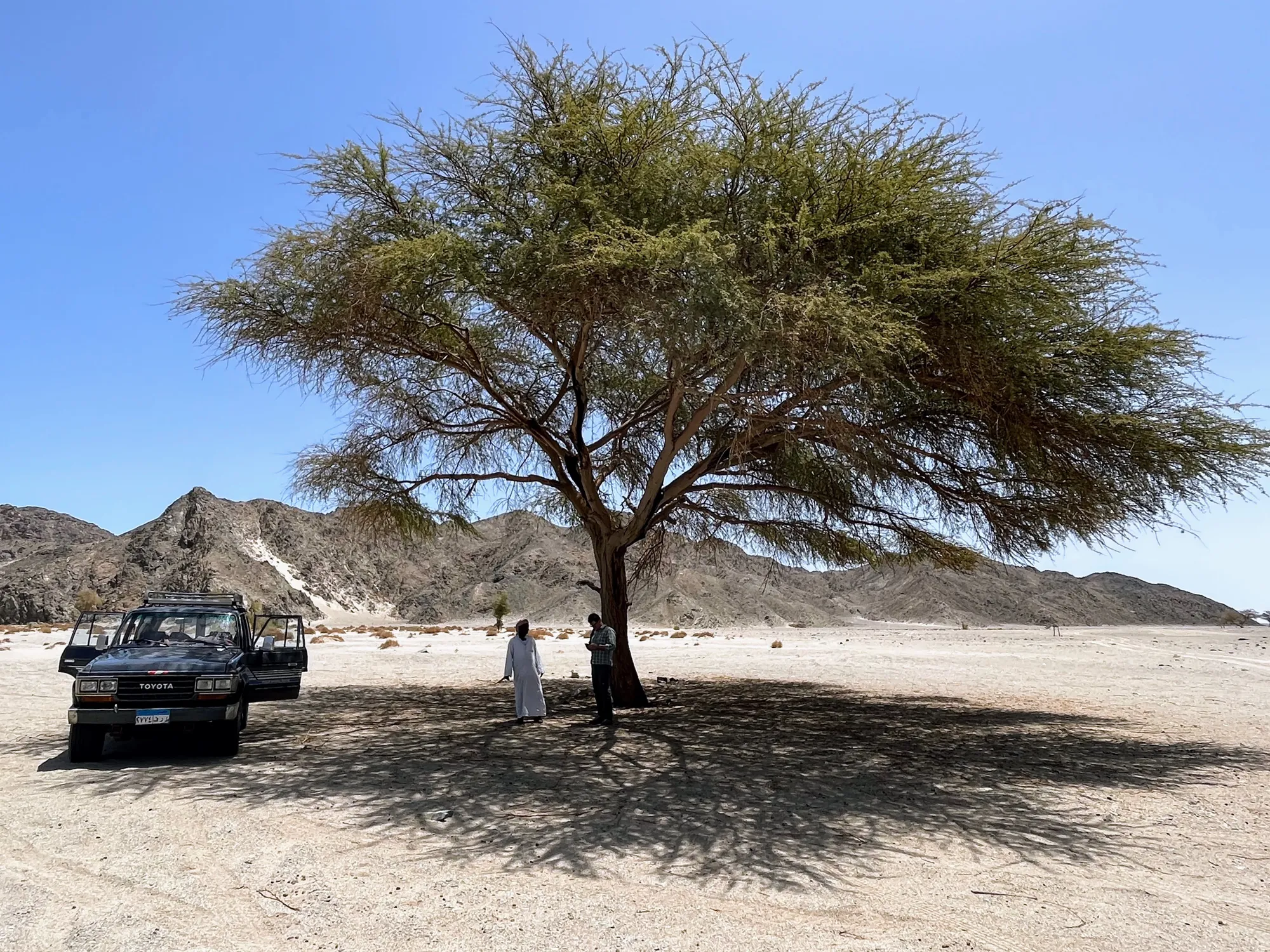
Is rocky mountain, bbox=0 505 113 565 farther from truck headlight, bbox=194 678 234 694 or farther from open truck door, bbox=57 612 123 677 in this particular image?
truck headlight, bbox=194 678 234 694

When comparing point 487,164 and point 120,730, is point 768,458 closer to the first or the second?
point 487,164

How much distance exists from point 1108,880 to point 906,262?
749 cm

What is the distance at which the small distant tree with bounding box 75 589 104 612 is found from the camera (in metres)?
67.5

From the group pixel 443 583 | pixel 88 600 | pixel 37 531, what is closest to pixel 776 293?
pixel 88 600

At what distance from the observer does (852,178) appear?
1141 centimetres

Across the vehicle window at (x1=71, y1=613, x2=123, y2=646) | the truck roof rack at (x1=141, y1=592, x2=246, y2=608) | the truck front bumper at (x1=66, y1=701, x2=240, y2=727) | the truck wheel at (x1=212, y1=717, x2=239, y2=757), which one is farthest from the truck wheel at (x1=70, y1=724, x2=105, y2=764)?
the vehicle window at (x1=71, y1=613, x2=123, y2=646)

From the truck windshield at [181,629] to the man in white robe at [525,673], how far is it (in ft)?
13.1

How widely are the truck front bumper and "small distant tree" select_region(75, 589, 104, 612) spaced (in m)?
61.9

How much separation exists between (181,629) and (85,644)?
287cm

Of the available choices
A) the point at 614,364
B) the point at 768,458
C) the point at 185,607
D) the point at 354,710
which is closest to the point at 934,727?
the point at 768,458

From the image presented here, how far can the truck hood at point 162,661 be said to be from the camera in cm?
1090

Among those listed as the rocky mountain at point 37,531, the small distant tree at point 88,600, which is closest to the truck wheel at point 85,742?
the small distant tree at point 88,600

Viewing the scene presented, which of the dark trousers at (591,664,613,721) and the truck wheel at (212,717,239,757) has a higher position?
the dark trousers at (591,664,613,721)

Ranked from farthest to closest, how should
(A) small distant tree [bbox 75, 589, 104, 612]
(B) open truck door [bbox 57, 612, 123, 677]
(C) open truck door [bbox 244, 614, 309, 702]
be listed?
(A) small distant tree [bbox 75, 589, 104, 612], (C) open truck door [bbox 244, 614, 309, 702], (B) open truck door [bbox 57, 612, 123, 677]
